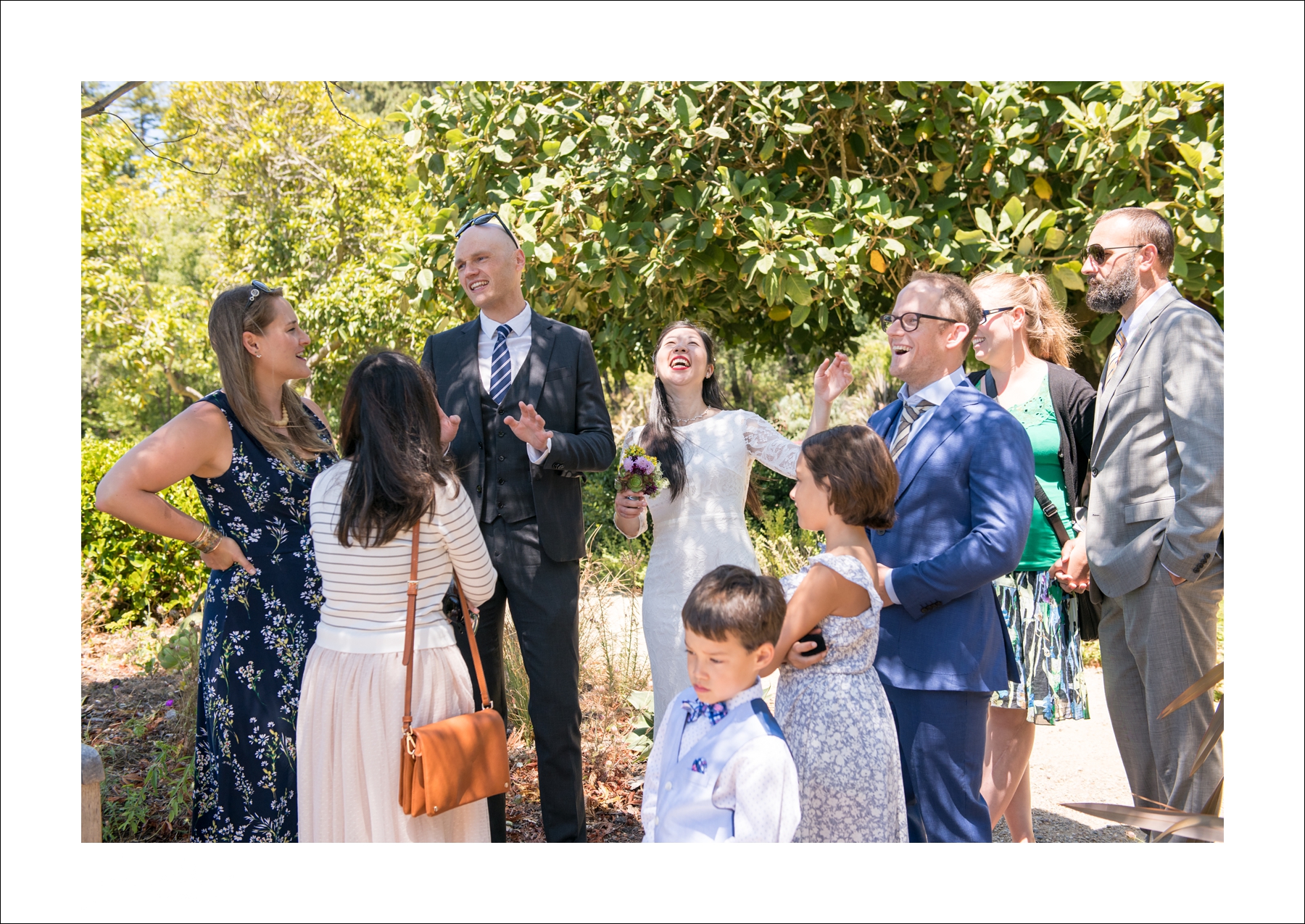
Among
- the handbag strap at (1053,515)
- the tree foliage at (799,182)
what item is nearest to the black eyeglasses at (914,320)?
the handbag strap at (1053,515)

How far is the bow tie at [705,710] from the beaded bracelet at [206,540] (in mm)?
1537

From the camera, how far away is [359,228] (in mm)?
15664

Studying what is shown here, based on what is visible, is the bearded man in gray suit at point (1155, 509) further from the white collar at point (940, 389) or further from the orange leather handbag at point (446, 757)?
the orange leather handbag at point (446, 757)

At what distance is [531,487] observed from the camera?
3354mm

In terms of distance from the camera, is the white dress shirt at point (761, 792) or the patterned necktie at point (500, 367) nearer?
the white dress shirt at point (761, 792)

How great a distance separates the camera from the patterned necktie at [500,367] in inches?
136

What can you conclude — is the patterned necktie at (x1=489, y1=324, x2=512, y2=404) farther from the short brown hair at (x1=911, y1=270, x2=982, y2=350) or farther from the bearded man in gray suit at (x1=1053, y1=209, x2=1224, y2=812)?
the bearded man in gray suit at (x1=1053, y1=209, x2=1224, y2=812)

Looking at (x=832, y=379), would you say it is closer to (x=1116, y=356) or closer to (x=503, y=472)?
(x=1116, y=356)

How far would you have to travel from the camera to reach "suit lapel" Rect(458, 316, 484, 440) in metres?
3.41

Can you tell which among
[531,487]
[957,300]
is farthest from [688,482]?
[957,300]

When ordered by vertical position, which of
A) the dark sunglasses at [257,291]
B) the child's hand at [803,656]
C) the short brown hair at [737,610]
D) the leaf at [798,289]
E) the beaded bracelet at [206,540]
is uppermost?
the leaf at [798,289]

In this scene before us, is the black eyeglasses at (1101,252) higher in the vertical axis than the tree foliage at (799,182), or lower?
lower

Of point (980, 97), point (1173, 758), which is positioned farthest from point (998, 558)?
point (980, 97)
